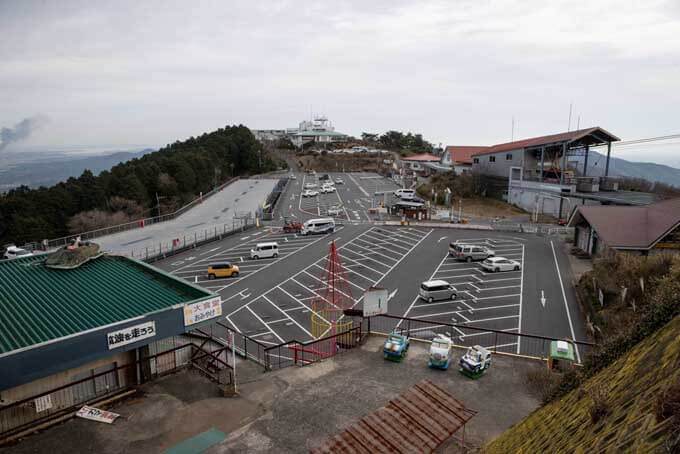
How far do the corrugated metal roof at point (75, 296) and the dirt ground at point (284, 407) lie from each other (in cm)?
202

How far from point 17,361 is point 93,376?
174cm

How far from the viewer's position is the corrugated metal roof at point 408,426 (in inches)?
281

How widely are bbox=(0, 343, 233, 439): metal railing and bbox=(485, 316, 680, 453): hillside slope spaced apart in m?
8.15

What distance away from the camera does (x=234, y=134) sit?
9412 centimetres

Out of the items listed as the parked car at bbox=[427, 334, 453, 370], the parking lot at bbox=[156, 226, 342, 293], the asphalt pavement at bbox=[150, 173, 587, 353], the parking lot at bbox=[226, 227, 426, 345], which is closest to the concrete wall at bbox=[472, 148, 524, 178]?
the asphalt pavement at bbox=[150, 173, 587, 353]

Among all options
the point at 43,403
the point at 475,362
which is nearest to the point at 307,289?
the point at 475,362

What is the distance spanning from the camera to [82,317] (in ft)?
35.5

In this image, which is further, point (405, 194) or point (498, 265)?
point (405, 194)

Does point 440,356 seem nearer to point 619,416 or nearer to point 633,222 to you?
point 619,416

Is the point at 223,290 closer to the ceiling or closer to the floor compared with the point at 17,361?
closer to the floor

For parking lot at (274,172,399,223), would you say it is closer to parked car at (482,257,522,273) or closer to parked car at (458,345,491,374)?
parked car at (482,257,522,273)

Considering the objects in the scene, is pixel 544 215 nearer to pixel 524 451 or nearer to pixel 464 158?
pixel 464 158

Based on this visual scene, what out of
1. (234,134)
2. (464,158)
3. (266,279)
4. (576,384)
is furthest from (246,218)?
(234,134)

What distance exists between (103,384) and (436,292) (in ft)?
52.2
